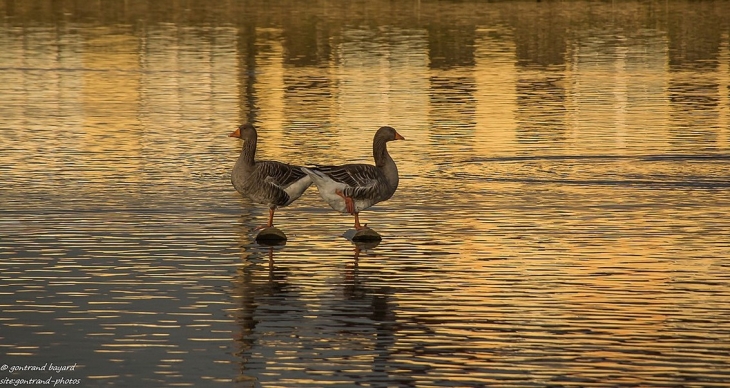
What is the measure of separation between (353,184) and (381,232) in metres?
1.01

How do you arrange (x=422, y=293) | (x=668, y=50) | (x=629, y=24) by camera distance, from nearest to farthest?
(x=422, y=293), (x=668, y=50), (x=629, y=24)

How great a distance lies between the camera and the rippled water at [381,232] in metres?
14.0

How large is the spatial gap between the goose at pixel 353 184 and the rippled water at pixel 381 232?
480 mm

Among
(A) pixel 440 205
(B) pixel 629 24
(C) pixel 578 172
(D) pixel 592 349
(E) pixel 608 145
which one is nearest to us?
(D) pixel 592 349

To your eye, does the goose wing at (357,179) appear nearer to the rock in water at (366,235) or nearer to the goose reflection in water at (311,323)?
the rock in water at (366,235)

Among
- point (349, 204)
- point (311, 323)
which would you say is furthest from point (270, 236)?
point (311, 323)

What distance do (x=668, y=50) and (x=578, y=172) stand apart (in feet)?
118

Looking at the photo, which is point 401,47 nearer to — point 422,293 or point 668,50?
point 668,50

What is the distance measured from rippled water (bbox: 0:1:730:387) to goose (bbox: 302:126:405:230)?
480 mm

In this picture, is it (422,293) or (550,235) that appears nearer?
(422,293)

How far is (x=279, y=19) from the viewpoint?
86188 mm

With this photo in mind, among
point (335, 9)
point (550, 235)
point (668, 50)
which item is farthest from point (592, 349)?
point (335, 9)

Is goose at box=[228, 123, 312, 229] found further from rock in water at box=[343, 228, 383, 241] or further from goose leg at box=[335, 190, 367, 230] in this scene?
rock in water at box=[343, 228, 383, 241]

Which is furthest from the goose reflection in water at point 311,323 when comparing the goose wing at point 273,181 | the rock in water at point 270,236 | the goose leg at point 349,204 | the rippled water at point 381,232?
the goose wing at point 273,181
